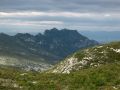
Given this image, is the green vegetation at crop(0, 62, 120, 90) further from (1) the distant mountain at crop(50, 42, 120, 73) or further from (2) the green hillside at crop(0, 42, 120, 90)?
(1) the distant mountain at crop(50, 42, 120, 73)

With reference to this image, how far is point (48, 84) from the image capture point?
130ft

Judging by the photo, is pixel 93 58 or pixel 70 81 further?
pixel 93 58

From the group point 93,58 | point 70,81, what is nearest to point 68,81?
point 70,81

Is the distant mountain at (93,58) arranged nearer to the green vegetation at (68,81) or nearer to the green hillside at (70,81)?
the green hillside at (70,81)

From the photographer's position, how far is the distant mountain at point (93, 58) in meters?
65.7

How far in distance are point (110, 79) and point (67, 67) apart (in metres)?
28.1

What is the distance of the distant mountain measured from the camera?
6569 centimetres

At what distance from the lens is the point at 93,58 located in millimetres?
67312

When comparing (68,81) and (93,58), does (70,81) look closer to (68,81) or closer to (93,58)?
(68,81)

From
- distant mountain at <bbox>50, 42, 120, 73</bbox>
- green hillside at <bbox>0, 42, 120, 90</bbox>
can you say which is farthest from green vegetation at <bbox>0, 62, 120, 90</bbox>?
distant mountain at <bbox>50, 42, 120, 73</bbox>

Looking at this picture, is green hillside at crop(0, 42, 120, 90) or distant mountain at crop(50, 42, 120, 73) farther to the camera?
distant mountain at crop(50, 42, 120, 73)

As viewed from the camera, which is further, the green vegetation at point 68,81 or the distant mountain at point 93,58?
the distant mountain at point 93,58

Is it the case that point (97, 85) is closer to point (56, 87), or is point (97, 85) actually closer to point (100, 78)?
point (100, 78)

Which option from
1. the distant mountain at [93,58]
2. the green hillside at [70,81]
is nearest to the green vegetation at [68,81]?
the green hillside at [70,81]
